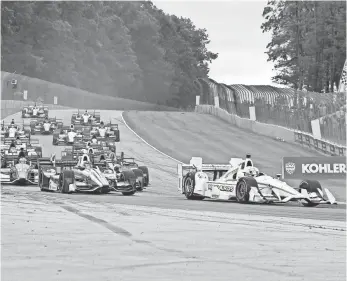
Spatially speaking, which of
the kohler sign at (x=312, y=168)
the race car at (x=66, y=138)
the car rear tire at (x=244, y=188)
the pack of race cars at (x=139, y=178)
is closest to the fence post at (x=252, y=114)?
the race car at (x=66, y=138)

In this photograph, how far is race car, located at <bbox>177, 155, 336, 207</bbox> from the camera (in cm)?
2033

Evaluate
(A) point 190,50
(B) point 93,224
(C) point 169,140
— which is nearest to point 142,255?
(B) point 93,224

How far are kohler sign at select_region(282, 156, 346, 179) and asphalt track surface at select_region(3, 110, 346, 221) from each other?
3.45 m

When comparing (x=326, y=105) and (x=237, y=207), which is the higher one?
(x=326, y=105)

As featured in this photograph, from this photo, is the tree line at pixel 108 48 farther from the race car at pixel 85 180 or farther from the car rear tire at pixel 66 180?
the car rear tire at pixel 66 180

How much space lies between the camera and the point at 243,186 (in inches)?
821

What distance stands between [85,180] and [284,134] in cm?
2855

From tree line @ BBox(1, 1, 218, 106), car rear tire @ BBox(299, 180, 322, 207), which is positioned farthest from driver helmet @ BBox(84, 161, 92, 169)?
tree line @ BBox(1, 1, 218, 106)

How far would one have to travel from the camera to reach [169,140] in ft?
169

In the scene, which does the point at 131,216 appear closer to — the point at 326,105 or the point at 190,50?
the point at 326,105

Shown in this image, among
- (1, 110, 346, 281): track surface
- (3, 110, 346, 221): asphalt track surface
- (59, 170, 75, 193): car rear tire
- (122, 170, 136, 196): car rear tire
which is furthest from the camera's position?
(122, 170, 136, 196): car rear tire

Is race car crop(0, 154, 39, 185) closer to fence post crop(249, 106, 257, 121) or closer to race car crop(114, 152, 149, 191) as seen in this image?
race car crop(114, 152, 149, 191)

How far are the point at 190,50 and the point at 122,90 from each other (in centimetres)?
2274

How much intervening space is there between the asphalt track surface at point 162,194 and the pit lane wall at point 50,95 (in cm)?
1286
